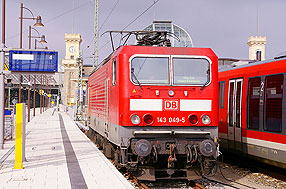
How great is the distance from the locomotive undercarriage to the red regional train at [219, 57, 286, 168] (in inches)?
80.7

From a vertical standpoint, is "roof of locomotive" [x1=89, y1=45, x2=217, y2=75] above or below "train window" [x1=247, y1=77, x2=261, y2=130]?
above

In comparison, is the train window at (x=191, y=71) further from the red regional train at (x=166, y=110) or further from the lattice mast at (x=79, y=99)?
the lattice mast at (x=79, y=99)

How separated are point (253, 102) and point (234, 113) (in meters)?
1.27

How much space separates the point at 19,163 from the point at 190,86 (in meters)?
4.85

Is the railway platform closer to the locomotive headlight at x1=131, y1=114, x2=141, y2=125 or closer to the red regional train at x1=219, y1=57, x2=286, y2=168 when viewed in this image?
the locomotive headlight at x1=131, y1=114, x2=141, y2=125

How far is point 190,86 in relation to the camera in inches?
368

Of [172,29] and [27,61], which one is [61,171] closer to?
[27,61]

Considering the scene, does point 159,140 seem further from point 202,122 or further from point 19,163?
point 19,163

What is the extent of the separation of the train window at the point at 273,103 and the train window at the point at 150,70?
307cm

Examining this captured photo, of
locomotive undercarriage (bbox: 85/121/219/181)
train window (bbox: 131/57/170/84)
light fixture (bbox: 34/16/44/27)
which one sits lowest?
locomotive undercarriage (bbox: 85/121/219/181)

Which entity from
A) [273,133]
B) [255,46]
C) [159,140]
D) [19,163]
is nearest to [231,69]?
[273,133]

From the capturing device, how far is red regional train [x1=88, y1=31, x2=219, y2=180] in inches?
355

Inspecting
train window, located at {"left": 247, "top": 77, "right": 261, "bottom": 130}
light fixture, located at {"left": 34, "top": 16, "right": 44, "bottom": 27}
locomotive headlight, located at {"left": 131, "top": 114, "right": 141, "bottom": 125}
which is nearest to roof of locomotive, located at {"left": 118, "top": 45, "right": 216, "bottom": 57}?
locomotive headlight, located at {"left": 131, "top": 114, "right": 141, "bottom": 125}

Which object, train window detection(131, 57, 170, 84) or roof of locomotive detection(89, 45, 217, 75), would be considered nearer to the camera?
train window detection(131, 57, 170, 84)
